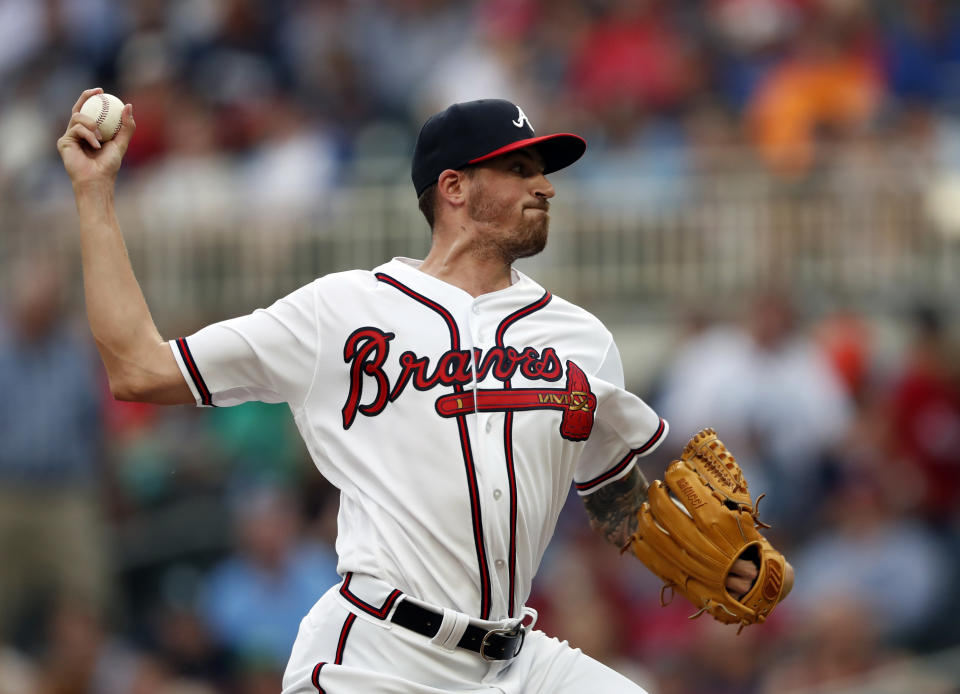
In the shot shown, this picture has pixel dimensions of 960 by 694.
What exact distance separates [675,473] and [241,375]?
1.17 meters

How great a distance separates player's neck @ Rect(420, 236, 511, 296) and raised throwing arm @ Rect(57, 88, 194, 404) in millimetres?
746

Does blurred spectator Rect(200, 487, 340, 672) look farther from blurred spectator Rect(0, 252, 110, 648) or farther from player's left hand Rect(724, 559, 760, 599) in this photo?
player's left hand Rect(724, 559, 760, 599)

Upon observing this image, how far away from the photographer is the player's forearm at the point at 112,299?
3.92 metres

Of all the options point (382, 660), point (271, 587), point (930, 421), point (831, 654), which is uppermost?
point (382, 660)

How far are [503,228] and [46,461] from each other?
6.23 metres

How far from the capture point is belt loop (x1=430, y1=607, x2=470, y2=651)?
393 centimetres

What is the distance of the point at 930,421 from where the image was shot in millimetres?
8695

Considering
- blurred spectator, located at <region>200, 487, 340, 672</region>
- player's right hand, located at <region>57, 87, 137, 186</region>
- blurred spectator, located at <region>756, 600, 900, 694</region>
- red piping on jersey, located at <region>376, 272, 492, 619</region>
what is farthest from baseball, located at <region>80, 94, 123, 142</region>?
blurred spectator, located at <region>200, 487, 340, 672</region>

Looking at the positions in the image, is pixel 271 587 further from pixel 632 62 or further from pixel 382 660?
pixel 382 660

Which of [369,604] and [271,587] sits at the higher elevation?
[369,604]

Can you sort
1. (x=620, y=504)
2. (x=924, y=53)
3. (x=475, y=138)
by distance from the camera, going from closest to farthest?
(x=475, y=138) < (x=620, y=504) < (x=924, y=53)

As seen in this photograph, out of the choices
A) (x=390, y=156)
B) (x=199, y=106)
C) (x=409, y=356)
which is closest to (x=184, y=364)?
(x=409, y=356)

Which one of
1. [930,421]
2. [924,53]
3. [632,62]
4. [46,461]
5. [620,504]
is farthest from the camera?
[632,62]

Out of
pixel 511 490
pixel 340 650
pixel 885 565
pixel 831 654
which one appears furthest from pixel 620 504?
pixel 885 565
